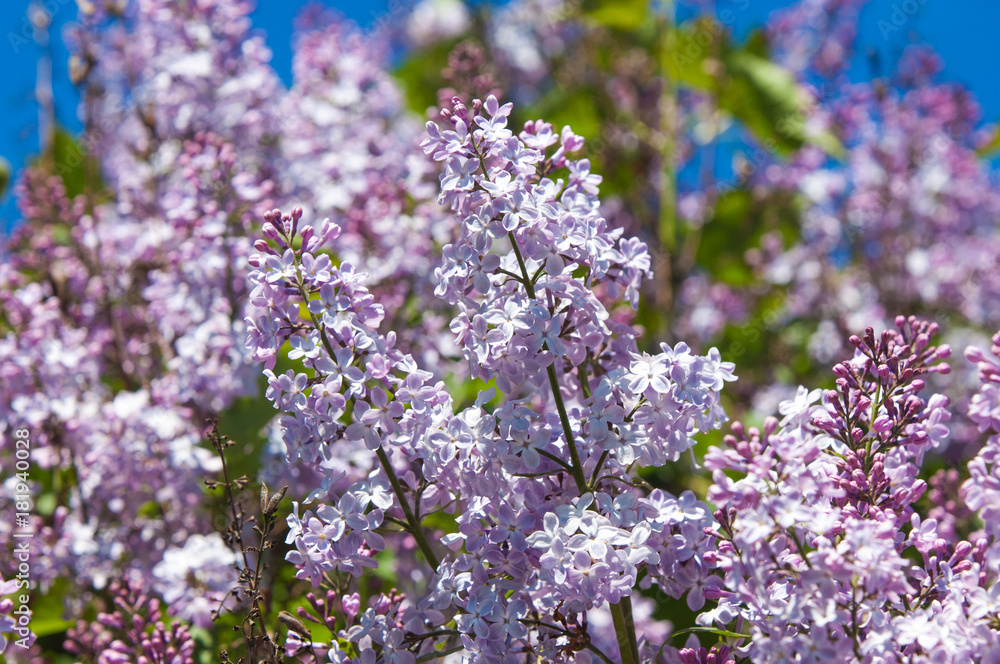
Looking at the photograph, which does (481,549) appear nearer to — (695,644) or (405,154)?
(695,644)

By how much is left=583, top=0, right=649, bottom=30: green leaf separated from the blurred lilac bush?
0.01 metres

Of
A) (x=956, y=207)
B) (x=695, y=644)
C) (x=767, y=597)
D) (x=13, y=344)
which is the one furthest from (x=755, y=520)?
(x=956, y=207)

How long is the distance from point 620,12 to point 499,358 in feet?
9.09

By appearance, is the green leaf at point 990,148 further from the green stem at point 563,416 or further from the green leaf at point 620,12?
the green stem at point 563,416

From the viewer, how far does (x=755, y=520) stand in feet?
3.76

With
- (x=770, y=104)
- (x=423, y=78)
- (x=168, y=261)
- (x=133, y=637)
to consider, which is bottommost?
(x=133, y=637)

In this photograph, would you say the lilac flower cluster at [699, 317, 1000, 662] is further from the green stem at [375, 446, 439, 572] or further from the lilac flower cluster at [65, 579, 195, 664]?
the lilac flower cluster at [65, 579, 195, 664]

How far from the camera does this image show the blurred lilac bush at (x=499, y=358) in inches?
51.6

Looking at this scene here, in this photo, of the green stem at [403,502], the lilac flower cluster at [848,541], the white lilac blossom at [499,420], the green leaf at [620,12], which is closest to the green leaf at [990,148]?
the green leaf at [620,12]

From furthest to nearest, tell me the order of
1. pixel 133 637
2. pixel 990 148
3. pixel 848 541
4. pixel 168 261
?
pixel 990 148, pixel 168 261, pixel 133 637, pixel 848 541

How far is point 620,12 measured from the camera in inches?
145

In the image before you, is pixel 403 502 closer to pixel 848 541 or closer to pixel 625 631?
pixel 625 631

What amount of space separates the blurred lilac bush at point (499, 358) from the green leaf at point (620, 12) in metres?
0.01

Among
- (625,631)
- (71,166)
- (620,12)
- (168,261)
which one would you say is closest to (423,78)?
(620,12)
